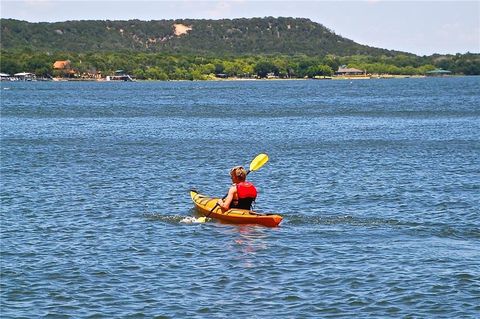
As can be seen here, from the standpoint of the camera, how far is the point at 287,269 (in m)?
22.4

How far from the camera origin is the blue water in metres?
19.9

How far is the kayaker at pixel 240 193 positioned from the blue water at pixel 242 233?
2.29ft

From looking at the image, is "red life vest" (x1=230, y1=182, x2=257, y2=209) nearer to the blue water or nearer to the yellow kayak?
the yellow kayak

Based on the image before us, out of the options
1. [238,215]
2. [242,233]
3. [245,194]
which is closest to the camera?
[242,233]

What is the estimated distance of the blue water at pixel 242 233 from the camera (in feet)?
65.4

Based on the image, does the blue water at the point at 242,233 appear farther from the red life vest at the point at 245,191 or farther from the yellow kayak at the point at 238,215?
the red life vest at the point at 245,191

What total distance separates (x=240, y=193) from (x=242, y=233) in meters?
1.89

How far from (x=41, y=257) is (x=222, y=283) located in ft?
16.3

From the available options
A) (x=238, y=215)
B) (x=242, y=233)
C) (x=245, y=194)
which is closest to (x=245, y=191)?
(x=245, y=194)

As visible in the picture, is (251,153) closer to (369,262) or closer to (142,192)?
→ (142,192)

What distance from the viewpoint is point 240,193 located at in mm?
28453

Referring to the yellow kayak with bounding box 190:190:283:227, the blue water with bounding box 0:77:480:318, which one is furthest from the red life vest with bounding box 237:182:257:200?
the blue water with bounding box 0:77:480:318

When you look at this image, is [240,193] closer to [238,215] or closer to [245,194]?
[245,194]

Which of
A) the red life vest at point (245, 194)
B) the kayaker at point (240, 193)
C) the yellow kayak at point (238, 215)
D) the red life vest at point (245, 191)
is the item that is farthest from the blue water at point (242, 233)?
the red life vest at point (245, 191)
